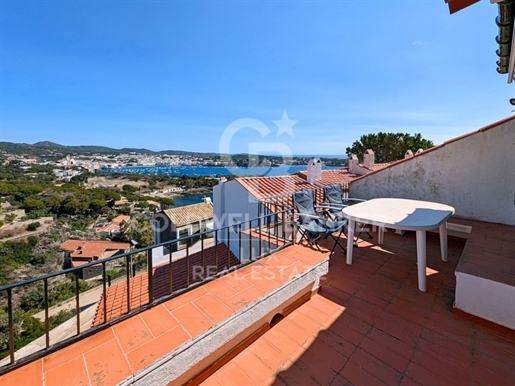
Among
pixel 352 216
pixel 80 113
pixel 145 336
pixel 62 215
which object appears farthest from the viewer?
pixel 62 215

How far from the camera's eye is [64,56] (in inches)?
557

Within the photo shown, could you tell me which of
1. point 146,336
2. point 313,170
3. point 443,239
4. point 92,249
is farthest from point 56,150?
point 443,239

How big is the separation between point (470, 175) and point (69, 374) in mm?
5803

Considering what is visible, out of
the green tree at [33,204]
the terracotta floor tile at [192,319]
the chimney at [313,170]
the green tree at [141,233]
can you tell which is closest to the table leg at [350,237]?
the terracotta floor tile at [192,319]

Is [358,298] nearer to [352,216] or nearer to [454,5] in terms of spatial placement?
[352,216]

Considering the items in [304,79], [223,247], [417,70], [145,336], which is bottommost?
[223,247]

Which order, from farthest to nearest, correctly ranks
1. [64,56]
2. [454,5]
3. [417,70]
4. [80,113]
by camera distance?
[80,113] → [64,56] → [417,70] → [454,5]

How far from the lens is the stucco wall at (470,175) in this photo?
3660 mm

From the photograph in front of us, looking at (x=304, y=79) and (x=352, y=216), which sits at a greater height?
(x=304, y=79)

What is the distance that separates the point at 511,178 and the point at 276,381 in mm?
4873

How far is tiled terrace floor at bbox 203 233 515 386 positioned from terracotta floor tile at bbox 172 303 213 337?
39cm

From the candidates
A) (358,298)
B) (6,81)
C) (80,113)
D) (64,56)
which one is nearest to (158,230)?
(64,56)

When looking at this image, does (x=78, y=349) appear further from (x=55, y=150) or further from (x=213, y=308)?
(x=55, y=150)

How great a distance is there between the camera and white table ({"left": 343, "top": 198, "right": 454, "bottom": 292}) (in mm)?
2451
